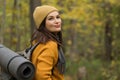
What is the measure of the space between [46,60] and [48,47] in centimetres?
13

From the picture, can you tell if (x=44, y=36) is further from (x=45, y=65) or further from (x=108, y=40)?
(x=108, y=40)

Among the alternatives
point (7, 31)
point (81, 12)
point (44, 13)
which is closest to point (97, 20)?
point (81, 12)

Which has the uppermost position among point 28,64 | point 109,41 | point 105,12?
point 28,64

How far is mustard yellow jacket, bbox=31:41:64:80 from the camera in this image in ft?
11.0

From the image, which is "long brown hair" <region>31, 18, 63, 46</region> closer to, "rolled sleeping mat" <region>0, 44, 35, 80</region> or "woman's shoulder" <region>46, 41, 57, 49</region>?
"woman's shoulder" <region>46, 41, 57, 49</region>

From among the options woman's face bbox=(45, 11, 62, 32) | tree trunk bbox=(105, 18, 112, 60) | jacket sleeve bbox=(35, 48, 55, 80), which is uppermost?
woman's face bbox=(45, 11, 62, 32)

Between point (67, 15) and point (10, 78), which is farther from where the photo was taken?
point (67, 15)

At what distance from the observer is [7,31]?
65.1 ft

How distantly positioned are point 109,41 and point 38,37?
54.7 ft

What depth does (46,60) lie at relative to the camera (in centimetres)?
335

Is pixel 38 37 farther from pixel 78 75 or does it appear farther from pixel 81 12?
pixel 81 12

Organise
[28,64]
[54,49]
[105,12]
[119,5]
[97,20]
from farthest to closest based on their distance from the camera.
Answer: [97,20]
[105,12]
[119,5]
[54,49]
[28,64]

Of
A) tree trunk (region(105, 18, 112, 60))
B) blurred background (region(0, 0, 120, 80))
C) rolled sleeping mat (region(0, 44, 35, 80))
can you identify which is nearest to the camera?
rolled sleeping mat (region(0, 44, 35, 80))

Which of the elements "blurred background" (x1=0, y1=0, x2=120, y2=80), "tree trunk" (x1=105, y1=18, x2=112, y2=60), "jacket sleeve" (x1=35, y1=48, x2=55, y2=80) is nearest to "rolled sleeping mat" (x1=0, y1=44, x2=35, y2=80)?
"jacket sleeve" (x1=35, y1=48, x2=55, y2=80)
